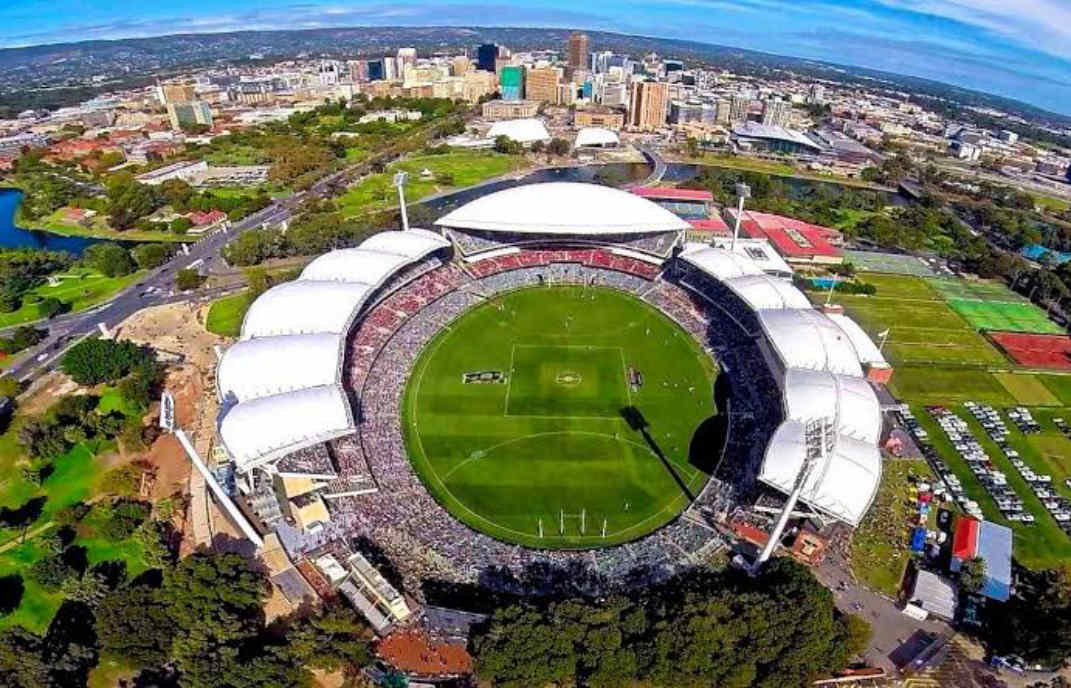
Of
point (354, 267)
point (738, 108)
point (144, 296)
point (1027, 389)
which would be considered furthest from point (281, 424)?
point (738, 108)

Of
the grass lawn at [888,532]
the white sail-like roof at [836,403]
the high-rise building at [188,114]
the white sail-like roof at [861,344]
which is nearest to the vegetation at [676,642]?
the grass lawn at [888,532]

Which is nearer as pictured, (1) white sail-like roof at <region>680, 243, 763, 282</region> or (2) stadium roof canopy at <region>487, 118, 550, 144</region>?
(1) white sail-like roof at <region>680, 243, 763, 282</region>

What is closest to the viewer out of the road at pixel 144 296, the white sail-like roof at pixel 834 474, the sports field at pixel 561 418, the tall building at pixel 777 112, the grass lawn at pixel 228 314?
the white sail-like roof at pixel 834 474

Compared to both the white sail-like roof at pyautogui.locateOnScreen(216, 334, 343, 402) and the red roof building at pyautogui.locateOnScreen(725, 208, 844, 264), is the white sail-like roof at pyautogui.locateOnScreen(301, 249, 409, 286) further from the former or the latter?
the red roof building at pyautogui.locateOnScreen(725, 208, 844, 264)

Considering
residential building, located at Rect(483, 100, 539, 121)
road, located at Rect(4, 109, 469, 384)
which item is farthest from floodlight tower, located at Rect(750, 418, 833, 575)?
residential building, located at Rect(483, 100, 539, 121)

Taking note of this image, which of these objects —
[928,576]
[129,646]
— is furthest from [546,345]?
[129,646]

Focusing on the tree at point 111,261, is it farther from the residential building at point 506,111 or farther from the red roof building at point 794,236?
the residential building at point 506,111

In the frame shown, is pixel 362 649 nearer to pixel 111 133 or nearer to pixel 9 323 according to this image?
pixel 9 323
